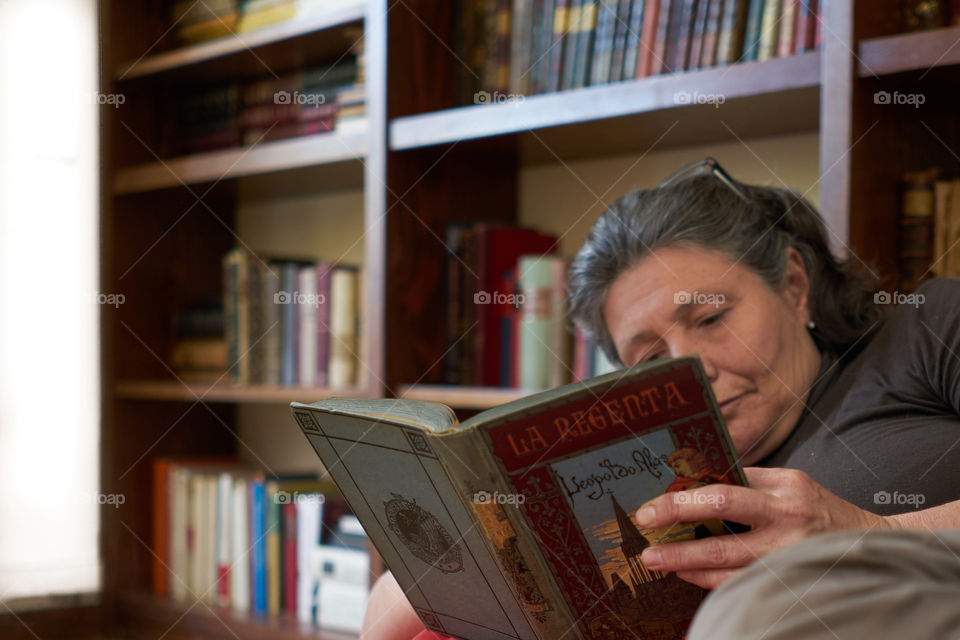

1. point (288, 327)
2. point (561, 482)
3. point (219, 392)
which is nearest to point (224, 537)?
point (219, 392)

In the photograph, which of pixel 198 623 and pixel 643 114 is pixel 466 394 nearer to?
pixel 643 114

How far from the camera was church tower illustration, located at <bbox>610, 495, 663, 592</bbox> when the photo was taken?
649mm

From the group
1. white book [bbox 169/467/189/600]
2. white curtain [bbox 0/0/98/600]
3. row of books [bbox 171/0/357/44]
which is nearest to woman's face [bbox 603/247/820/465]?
row of books [bbox 171/0/357/44]

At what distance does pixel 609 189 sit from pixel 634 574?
1.07 m

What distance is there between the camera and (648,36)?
4.40 feet

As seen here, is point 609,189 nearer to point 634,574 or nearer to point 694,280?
point 694,280

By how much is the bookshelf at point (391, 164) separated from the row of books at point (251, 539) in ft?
0.17

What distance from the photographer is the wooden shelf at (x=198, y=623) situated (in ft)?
5.51

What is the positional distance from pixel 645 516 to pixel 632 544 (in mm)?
33

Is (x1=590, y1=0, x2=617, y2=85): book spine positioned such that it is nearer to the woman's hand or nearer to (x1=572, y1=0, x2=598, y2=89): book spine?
(x1=572, y1=0, x2=598, y2=89): book spine

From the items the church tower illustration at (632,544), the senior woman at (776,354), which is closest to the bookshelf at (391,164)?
the senior woman at (776,354)

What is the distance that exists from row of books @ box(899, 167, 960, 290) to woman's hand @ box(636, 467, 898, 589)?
61cm

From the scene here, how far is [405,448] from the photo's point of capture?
684mm

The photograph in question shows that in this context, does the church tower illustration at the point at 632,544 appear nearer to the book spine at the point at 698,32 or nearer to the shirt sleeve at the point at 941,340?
the shirt sleeve at the point at 941,340
